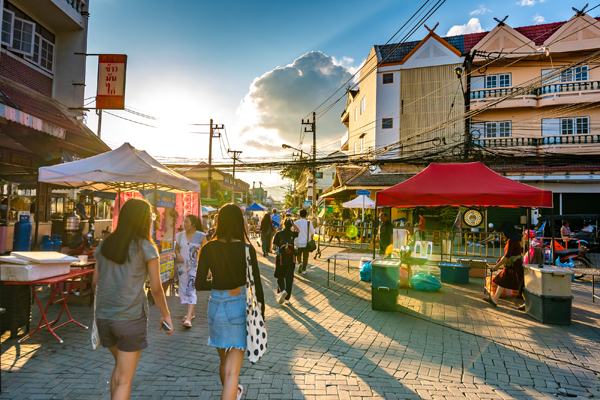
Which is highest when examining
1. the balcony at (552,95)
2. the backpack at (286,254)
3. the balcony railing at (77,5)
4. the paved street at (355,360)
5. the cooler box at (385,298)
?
the balcony at (552,95)

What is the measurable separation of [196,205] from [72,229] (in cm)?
354

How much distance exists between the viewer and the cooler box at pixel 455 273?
9.51 metres

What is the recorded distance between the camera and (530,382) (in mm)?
3887

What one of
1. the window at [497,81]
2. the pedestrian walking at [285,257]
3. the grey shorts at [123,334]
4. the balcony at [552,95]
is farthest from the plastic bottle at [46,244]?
the window at [497,81]

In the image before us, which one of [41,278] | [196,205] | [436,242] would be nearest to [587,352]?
[41,278]

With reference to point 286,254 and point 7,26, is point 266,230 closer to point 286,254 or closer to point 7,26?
point 286,254

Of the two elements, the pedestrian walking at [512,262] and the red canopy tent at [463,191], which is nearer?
the pedestrian walking at [512,262]

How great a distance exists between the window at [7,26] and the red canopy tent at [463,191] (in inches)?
455

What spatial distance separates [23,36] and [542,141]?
27.6m

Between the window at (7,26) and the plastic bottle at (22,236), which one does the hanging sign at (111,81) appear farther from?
the plastic bottle at (22,236)

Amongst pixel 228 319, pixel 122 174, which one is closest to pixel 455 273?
pixel 228 319

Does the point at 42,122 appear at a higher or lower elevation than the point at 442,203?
higher

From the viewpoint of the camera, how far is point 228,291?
2.88 m

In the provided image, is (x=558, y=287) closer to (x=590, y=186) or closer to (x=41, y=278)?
(x=41, y=278)
